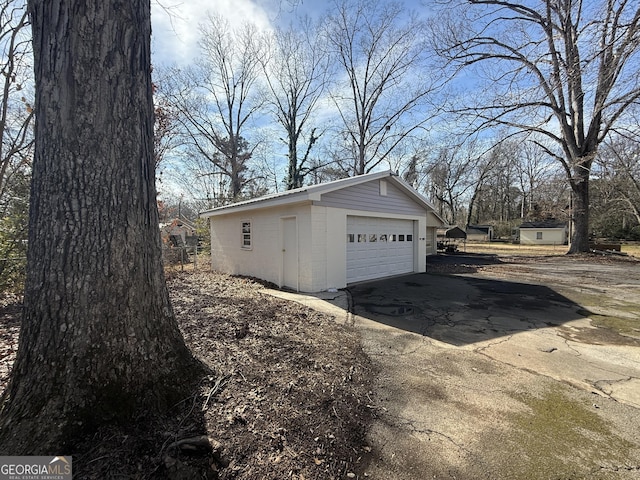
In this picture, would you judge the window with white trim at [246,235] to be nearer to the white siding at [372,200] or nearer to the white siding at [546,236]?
the white siding at [372,200]

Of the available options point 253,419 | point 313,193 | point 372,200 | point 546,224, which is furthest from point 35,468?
point 546,224

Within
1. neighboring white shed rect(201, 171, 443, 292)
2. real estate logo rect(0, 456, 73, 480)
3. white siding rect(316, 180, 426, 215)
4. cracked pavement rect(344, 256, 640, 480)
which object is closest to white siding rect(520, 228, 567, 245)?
neighboring white shed rect(201, 171, 443, 292)

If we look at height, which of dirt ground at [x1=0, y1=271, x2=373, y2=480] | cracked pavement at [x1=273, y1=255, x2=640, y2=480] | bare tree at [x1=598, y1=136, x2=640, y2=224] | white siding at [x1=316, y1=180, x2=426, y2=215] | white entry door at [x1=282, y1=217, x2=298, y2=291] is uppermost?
bare tree at [x1=598, y1=136, x2=640, y2=224]

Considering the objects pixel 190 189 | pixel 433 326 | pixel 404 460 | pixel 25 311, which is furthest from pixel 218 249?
pixel 190 189

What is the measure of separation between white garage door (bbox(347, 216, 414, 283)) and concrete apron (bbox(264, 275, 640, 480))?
335cm

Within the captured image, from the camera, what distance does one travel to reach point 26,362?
1.97 metres

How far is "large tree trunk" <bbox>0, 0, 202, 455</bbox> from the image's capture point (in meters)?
1.94

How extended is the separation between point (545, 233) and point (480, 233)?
8.06 meters

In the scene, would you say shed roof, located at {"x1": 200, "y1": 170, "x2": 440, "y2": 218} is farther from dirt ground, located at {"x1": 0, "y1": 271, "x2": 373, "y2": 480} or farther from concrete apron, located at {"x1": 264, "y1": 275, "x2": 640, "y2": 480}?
dirt ground, located at {"x1": 0, "y1": 271, "x2": 373, "y2": 480}

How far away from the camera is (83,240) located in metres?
2.06

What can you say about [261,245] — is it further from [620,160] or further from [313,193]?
[620,160]

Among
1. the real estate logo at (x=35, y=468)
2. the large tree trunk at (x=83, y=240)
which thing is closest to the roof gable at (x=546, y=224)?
the large tree trunk at (x=83, y=240)

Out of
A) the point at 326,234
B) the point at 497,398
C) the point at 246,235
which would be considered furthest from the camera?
the point at 246,235

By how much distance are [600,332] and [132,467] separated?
665 centimetres
